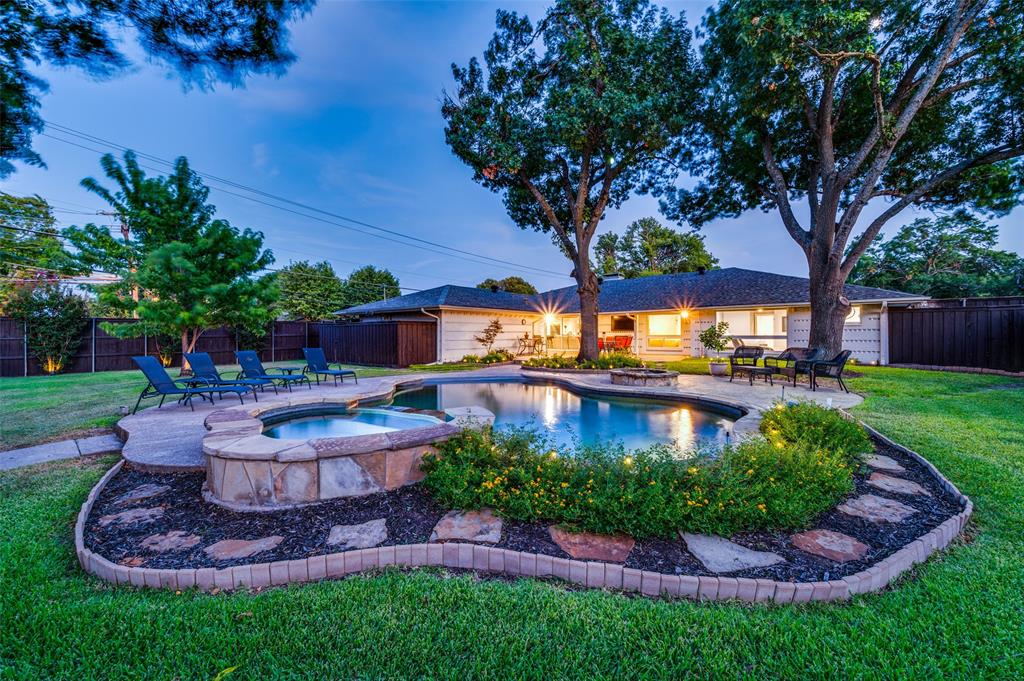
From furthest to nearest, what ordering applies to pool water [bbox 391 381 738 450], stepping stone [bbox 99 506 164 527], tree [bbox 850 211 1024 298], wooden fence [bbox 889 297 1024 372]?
tree [bbox 850 211 1024 298], wooden fence [bbox 889 297 1024 372], pool water [bbox 391 381 738 450], stepping stone [bbox 99 506 164 527]

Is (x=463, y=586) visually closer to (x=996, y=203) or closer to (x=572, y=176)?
(x=572, y=176)

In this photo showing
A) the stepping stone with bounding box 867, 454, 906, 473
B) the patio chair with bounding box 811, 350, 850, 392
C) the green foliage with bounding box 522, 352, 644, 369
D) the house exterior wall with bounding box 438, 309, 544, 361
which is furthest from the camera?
the house exterior wall with bounding box 438, 309, 544, 361

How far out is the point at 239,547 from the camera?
8.19 ft

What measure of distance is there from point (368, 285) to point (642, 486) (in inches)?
1442

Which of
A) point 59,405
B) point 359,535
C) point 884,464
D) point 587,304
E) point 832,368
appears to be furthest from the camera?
point 587,304

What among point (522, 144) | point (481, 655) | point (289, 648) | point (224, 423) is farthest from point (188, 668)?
point (522, 144)

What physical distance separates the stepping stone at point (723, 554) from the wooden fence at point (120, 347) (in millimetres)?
17561

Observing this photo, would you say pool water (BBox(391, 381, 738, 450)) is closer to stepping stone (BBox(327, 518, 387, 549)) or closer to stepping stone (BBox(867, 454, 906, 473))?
stepping stone (BBox(867, 454, 906, 473))

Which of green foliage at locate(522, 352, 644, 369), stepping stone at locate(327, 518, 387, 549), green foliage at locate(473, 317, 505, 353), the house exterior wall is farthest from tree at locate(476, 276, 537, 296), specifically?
Result: stepping stone at locate(327, 518, 387, 549)

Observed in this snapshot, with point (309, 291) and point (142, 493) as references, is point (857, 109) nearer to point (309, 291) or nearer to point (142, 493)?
point (142, 493)

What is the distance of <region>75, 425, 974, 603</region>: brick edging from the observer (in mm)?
2072

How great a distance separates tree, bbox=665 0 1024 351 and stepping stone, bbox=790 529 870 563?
30.1 feet

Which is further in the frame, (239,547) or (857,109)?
(857,109)

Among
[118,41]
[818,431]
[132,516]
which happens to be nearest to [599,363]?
[818,431]
